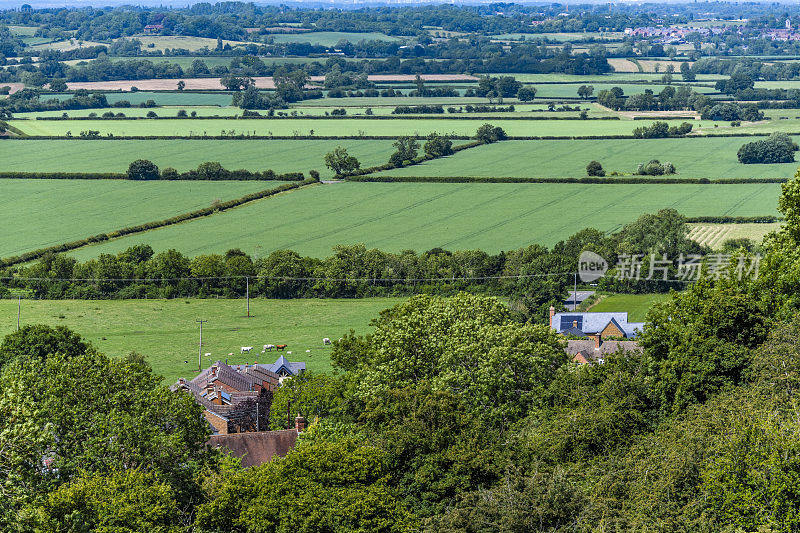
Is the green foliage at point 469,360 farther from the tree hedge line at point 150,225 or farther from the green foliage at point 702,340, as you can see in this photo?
the tree hedge line at point 150,225

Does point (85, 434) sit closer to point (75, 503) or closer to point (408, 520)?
point (75, 503)

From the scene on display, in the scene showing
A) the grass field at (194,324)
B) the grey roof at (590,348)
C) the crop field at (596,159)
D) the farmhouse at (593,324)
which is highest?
the crop field at (596,159)

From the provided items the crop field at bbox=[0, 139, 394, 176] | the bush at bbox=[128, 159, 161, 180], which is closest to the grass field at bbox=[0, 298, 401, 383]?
the bush at bbox=[128, 159, 161, 180]

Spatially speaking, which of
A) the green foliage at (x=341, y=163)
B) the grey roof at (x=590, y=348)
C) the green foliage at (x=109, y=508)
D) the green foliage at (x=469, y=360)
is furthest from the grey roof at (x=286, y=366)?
the green foliage at (x=341, y=163)

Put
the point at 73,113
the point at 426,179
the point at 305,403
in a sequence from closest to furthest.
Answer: the point at 305,403, the point at 426,179, the point at 73,113

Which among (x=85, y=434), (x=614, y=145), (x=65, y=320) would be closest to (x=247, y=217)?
(x=65, y=320)

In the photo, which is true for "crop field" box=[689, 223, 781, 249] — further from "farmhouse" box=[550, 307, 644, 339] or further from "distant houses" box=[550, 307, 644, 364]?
"distant houses" box=[550, 307, 644, 364]
